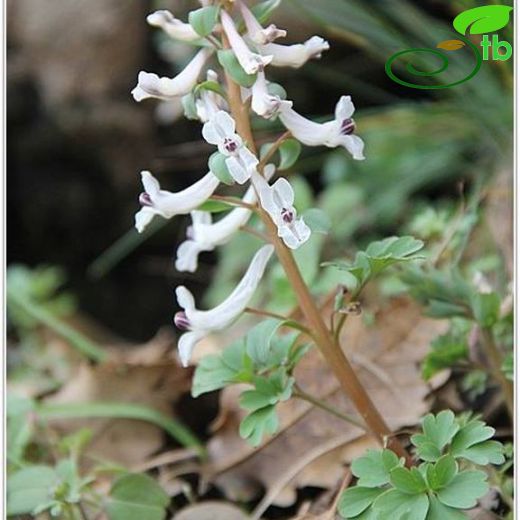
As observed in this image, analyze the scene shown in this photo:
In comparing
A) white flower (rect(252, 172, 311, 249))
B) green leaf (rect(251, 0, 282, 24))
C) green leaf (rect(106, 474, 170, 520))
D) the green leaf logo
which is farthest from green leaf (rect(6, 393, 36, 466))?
the green leaf logo

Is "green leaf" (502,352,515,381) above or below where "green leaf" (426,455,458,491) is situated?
below

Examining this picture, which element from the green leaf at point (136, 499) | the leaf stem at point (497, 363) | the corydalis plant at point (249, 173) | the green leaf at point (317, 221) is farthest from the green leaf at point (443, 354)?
the green leaf at point (136, 499)

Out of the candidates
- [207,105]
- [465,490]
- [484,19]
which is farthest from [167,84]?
[484,19]

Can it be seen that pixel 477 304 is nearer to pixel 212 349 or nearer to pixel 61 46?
pixel 212 349

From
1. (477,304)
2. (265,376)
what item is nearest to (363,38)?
(477,304)

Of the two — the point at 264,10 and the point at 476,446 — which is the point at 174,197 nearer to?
the point at 264,10

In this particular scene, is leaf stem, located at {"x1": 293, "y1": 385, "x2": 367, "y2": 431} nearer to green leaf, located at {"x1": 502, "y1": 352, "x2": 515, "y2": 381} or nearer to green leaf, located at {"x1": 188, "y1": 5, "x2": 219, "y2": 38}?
green leaf, located at {"x1": 502, "y1": 352, "x2": 515, "y2": 381}

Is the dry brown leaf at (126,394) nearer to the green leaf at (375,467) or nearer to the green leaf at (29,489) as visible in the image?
the green leaf at (29,489)
